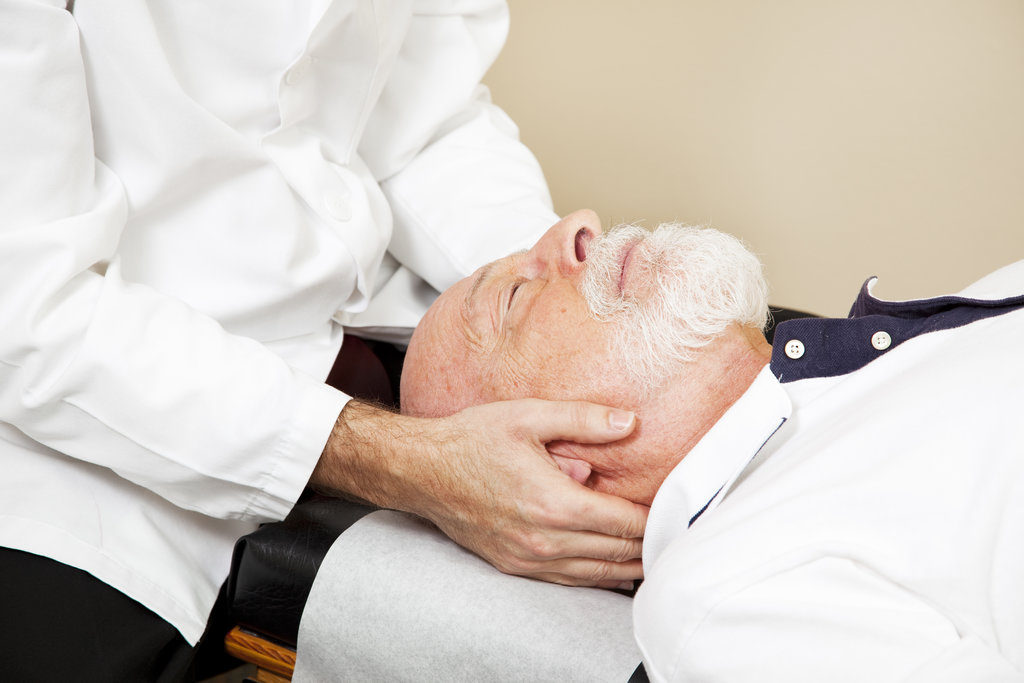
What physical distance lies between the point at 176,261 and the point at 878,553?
43.6 inches

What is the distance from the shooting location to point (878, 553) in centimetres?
70

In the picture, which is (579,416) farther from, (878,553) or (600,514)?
(878,553)

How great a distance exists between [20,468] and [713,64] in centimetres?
234

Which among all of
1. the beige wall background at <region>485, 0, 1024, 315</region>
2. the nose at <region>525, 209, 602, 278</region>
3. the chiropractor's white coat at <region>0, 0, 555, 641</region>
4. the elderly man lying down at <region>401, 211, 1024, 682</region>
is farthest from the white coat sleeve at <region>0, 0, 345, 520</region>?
the beige wall background at <region>485, 0, 1024, 315</region>

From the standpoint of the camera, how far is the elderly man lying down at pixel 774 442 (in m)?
0.69

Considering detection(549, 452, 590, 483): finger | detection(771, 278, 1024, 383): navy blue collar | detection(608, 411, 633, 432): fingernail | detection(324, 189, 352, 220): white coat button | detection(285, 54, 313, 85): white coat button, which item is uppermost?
detection(771, 278, 1024, 383): navy blue collar

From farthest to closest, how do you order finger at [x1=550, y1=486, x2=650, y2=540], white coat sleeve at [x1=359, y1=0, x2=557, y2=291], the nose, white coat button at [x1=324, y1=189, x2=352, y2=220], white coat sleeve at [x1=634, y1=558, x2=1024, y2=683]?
white coat sleeve at [x1=359, y1=0, x2=557, y2=291] → white coat button at [x1=324, y1=189, x2=352, y2=220] → the nose → finger at [x1=550, y1=486, x2=650, y2=540] → white coat sleeve at [x1=634, y1=558, x2=1024, y2=683]

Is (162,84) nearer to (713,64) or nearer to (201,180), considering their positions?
(201,180)

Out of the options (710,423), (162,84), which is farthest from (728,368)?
(162,84)

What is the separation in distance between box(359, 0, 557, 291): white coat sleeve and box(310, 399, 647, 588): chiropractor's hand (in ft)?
1.97

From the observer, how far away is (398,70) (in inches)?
65.2

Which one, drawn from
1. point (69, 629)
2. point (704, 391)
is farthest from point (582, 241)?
point (69, 629)

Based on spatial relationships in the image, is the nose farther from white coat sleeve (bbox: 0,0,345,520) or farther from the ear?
white coat sleeve (bbox: 0,0,345,520)

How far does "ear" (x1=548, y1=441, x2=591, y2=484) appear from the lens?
1.04 metres
